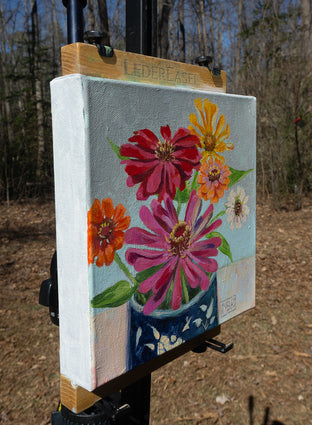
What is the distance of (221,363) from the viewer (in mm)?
3113

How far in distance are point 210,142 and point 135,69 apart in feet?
1.10

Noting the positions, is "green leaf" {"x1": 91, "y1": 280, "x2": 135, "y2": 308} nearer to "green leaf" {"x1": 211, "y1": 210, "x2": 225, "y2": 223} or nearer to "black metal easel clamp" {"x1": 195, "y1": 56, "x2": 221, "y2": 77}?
"green leaf" {"x1": 211, "y1": 210, "x2": 225, "y2": 223}

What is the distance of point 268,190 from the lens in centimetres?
731

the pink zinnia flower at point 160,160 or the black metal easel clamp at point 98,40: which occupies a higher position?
the black metal easel clamp at point 98,40

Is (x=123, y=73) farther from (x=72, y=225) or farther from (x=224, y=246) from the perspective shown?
(x=224, y=246)

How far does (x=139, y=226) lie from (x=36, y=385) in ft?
7.88

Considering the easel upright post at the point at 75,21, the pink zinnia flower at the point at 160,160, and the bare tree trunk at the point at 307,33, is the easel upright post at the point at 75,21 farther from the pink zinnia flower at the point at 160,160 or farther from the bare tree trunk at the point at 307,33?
→ the bare tree trunk at the point at 307,33

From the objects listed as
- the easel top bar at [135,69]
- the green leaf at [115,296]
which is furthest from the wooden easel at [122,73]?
the green leaf at [115,296]

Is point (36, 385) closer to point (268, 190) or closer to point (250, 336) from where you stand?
point (250, 336)

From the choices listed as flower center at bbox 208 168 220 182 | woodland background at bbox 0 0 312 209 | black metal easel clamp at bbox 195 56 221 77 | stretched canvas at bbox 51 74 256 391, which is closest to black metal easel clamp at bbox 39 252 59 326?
stretched canvas at bbox 51 74 256 391

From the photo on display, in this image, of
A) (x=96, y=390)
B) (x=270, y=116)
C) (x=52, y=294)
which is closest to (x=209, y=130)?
(x=52, y=294)

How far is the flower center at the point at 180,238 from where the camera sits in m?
1.12

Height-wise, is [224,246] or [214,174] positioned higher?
[214,174]

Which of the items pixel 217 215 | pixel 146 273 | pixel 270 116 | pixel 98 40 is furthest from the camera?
pixel 270 116
